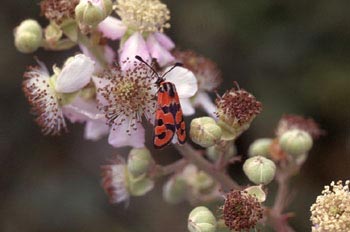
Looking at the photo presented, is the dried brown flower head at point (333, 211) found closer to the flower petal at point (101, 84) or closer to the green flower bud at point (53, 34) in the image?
the flower petal at point (101, 84)

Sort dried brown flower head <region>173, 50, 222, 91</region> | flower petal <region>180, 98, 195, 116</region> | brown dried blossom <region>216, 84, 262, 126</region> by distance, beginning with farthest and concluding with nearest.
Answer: dried brown flower head <region>173, 50, 222, 91</region> → flower petal <region>180, 98, 195, 116</region> → brown dried blossom <region>216, 84, 262, 126</region>

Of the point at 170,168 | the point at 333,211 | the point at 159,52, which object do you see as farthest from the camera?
the point at 170,168

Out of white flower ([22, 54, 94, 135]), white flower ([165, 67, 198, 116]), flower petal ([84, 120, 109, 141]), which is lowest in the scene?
white flower ([22, 54, 94, 135])

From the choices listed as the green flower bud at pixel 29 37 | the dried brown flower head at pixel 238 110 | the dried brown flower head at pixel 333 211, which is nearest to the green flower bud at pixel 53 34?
the green flower bud at pixel 29 37

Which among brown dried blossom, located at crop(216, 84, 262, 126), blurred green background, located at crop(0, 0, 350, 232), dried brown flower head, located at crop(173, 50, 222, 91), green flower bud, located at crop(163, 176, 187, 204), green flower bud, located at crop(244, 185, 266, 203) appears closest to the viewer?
green flower bud, located at crop(244, 185, 266, 203)

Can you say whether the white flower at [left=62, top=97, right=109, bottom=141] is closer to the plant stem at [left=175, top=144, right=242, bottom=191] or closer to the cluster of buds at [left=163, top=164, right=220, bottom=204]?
the plant stem at [left=175, top=144, right=242, bottom=191]

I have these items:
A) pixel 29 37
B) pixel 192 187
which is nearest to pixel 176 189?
pixel 192 187

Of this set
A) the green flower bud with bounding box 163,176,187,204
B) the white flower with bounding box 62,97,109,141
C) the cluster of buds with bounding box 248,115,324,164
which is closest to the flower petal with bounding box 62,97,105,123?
the white flower with bounding box 62,97,109,141

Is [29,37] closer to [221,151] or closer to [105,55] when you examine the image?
[105,55]
